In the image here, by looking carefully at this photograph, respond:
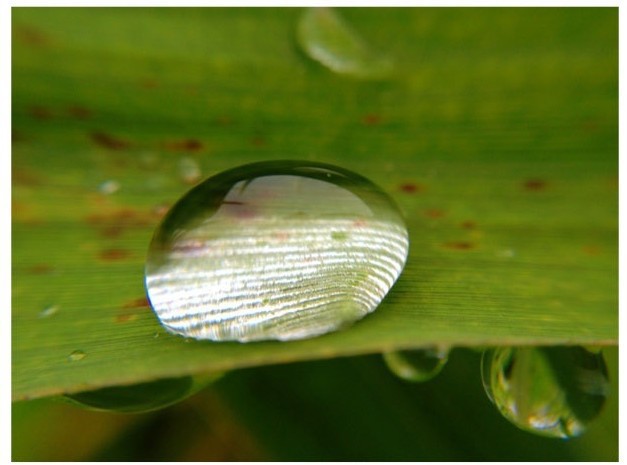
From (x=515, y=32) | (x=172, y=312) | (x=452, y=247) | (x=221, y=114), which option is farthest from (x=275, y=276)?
(x=515, y=32)

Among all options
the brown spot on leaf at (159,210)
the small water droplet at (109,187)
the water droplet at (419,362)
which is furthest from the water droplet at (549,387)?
the small water droplet at (109,187)

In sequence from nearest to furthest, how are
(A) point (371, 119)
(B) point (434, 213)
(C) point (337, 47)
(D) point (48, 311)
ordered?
(D) point (48, 311) < (B) point (434, 213) < (A) point (371, 119) < (C) point (337, 47)

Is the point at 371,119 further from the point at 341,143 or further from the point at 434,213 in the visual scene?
the point at 434,213

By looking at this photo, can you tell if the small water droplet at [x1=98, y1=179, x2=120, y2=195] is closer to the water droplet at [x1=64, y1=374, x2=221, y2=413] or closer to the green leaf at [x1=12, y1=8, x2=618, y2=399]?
the green leaf at [x1=12, y1=8, x2=618, y2=399]

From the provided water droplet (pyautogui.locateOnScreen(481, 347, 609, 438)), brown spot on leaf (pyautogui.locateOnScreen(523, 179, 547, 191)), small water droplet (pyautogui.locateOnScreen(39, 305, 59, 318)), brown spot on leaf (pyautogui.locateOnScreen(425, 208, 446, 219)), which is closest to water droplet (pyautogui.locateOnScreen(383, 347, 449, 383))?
water droplet (pyautogui.locateOnScreen(481, 347, 609, 438))

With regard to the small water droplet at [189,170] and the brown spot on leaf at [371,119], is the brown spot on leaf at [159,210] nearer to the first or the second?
the small water droplet at [189,170]

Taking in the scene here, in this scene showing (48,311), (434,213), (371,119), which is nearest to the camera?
(48,311)

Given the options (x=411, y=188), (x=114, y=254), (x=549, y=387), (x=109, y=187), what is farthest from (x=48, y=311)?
(x=549, y=387)
